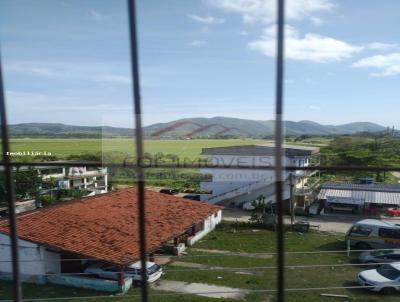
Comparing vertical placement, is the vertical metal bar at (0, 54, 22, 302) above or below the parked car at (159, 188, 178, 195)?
above

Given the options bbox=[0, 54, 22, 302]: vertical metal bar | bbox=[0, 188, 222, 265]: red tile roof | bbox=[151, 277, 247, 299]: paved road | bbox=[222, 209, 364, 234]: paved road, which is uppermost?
bbox=[0, 54, 22, 302]: vertical metal bar

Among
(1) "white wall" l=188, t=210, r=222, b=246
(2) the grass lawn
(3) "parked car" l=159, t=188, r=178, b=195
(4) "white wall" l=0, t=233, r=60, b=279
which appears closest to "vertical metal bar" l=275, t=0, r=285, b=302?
(2) the grass lawn

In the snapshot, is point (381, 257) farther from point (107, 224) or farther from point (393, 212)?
point (107, 224)

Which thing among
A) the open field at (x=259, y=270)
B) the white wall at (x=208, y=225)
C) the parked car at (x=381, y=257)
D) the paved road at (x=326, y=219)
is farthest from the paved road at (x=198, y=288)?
the paved road at (x=326, y=219)

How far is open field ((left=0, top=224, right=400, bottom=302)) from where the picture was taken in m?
6.59

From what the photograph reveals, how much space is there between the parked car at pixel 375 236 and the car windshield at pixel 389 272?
197cm

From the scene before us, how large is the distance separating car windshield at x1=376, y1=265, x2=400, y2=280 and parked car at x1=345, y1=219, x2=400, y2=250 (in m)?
1.97

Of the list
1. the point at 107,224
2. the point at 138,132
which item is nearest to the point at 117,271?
the point at 107,224

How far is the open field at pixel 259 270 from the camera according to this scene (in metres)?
6.59

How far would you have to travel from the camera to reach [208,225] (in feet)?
37.9

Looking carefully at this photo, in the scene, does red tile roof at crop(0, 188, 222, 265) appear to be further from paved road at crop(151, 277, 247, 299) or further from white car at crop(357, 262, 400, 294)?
white car at crop(357, 262, 400, 294)

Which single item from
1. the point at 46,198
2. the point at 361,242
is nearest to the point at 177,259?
the point at 361,242

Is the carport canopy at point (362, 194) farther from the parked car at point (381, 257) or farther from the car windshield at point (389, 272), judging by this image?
the car windshield at point (389, 272)

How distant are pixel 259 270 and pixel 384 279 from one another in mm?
2221
